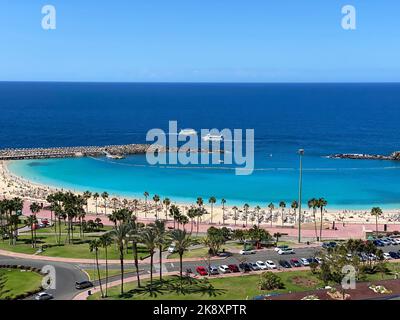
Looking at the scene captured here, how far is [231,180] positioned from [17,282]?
8084 centimetres

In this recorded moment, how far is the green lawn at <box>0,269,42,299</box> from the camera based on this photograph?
52562 mm

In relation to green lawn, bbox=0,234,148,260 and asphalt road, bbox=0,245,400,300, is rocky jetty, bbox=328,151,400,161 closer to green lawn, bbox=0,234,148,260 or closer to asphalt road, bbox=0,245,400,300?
asphalt road, bbox=0,245,400,300

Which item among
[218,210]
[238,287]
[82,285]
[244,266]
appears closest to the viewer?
[238,287]

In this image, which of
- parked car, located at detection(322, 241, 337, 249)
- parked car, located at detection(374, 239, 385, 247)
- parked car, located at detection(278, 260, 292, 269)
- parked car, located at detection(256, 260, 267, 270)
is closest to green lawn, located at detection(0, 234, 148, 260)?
parked car, located at detection(256, 260, 267, 270)

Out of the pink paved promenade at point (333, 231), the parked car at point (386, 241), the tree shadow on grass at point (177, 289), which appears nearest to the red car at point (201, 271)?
the tree shadow on grass at point (177, 289)

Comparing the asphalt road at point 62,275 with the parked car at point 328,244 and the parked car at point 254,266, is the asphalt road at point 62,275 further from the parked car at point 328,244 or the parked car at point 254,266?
the parked car at point 328,244

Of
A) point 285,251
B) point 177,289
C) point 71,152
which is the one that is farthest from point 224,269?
point 71,152

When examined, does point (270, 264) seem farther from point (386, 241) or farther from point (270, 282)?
point (386, 241)

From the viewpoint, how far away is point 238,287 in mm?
53062

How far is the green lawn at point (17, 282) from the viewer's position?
5256 centimetres

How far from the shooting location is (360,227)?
290 feet
